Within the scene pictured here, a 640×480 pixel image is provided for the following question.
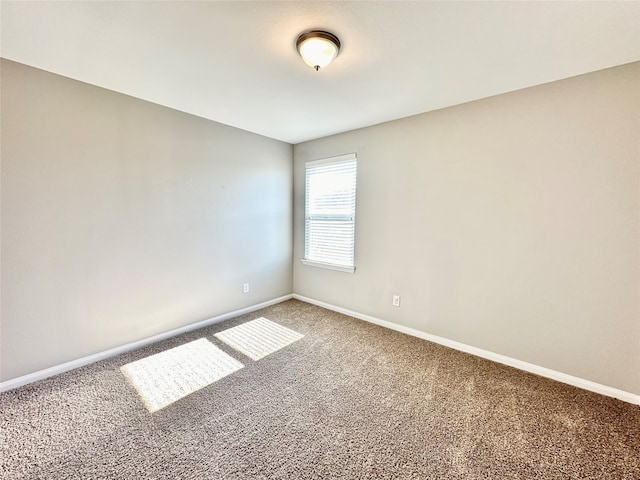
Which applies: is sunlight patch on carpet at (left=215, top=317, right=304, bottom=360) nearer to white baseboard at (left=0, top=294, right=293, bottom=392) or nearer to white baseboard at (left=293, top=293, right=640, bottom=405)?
white baseboard at (left=0, top=294, right=293, bottom=392)

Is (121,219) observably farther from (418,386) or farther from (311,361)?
(418,386)

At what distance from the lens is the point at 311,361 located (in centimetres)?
246

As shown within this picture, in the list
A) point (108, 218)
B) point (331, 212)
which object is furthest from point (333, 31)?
point (108, 218)

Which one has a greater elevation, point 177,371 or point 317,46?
point 317,46

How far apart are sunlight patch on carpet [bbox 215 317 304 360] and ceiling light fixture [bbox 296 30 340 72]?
2.44 m

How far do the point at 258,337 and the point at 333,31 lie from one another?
274 centimetres

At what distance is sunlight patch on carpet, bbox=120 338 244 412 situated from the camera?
6.49 feet

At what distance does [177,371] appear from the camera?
7.42 ft

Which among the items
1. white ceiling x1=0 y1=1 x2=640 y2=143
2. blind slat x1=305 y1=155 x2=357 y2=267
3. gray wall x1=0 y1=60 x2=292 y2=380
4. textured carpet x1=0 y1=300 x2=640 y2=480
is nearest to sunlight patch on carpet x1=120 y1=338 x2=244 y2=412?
textured carpet x1=0 y1=300 x2=640 y2=480

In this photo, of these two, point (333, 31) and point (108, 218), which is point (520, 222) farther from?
point (108, 218)

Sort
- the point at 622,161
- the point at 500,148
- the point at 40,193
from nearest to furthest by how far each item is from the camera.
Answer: the point at 622,161 → the point at 40,193 → the point at 500,148

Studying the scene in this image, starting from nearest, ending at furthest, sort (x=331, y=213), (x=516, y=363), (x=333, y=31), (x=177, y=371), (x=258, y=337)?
(x=333, y=31)
(x=177, y=371)
(x=516, y=363)
(x=258, y=337)
(x=331, y=213)

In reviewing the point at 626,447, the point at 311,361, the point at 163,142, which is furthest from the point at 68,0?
the point at 626,447

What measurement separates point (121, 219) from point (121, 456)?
186 cm
